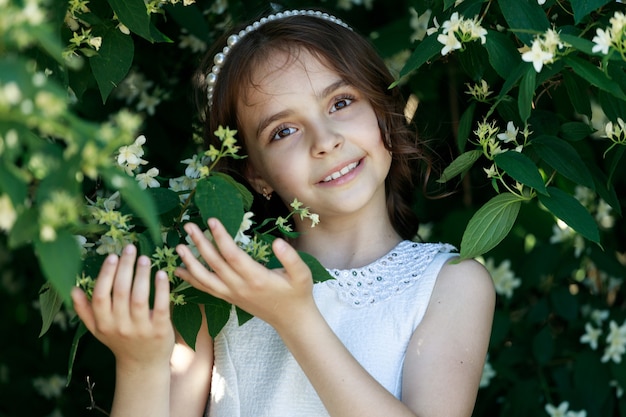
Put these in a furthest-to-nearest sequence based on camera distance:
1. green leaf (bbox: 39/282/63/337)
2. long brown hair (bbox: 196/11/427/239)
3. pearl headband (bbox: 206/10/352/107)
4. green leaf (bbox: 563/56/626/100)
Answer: pearl headband (bbox: 206/10/352/107)
long brown hair (bbox: 196/11/427/239)
green leaf (bbox: 39/282/63/337)
green leaf (bbox: 563/56/626/100)

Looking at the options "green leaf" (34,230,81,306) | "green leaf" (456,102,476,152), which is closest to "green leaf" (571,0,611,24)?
"green leaf" (456,102,476,152)

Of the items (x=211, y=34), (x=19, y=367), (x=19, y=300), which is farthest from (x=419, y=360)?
(x=19, y=300)

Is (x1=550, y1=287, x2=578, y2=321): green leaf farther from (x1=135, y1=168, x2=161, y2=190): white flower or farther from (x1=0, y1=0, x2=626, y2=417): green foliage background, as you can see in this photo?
(x1=135, y1=168, x2=161, y2=190): white flower

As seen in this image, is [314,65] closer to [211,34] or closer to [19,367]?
[211,34]

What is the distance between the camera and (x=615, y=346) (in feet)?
9.82

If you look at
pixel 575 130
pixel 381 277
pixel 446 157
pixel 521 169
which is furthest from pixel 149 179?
pixel 446 157

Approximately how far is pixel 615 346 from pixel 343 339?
124cm

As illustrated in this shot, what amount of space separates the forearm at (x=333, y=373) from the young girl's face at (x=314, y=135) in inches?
17.8

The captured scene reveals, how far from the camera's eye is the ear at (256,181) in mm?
2365

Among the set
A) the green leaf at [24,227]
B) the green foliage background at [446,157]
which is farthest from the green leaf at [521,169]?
the green leaf at [24,227]

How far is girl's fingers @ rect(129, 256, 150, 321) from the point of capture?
1.53 m

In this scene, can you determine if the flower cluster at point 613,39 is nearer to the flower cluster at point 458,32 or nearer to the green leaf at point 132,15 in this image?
the flower cluster at point 458,32

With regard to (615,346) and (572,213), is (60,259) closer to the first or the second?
(572,213)

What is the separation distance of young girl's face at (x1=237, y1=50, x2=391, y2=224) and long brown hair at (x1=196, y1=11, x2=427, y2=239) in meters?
0.03
